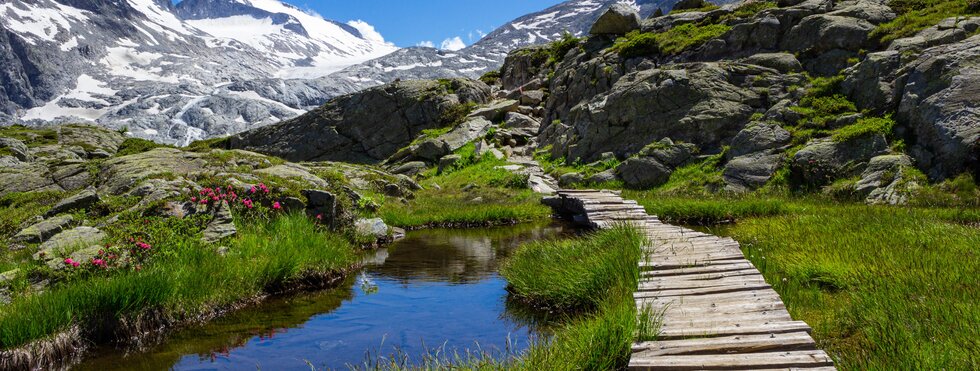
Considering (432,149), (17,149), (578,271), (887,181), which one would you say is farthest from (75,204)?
(432,149)

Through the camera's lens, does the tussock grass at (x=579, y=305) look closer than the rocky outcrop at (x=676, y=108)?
Yes

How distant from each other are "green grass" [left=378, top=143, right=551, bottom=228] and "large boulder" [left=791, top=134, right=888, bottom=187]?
34.4ft

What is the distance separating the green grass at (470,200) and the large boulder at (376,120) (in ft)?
35.9

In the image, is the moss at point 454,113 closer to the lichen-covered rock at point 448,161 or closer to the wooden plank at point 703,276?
the lichen-covered rock at point 448,161

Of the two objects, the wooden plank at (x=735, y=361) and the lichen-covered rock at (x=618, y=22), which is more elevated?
the lichen-covered rock at (x=618, y=22)

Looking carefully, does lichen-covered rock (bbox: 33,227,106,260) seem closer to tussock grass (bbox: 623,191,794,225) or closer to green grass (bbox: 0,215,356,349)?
green grass (bbox: 0,215,356,349)

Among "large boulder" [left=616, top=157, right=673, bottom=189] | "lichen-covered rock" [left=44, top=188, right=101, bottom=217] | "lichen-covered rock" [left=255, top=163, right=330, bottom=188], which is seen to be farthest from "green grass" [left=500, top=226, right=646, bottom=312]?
"large boulder" [left=616, top=157, right=673, bottom=189]

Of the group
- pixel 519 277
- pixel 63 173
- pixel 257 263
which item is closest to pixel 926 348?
pixel 519 277

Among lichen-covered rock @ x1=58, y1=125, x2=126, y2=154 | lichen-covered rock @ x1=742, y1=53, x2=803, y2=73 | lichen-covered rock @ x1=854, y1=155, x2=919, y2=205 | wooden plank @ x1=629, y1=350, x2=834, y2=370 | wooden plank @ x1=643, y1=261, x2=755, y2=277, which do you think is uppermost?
lichen-covered rock @ x1=742, y1=53, x2=803, y2=73

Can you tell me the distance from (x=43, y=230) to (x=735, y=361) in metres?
A: 14.7

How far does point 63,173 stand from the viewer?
1911 cm

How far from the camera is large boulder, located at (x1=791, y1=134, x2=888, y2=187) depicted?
21312mm

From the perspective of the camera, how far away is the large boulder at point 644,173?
27641mm

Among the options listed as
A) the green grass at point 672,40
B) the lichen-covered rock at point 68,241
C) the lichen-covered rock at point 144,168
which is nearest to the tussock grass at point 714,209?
A: the lichen-covered rock at point 144,168
